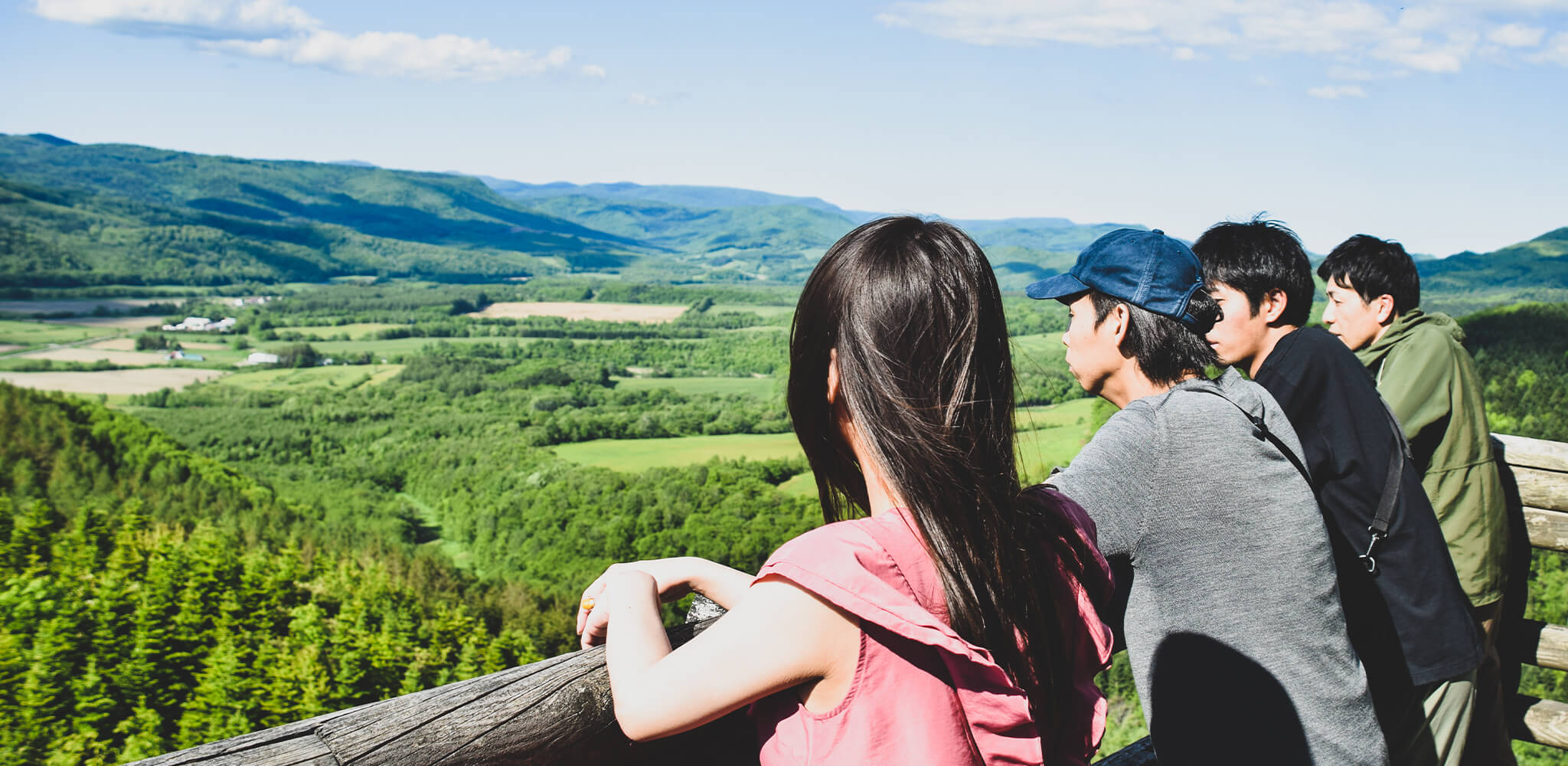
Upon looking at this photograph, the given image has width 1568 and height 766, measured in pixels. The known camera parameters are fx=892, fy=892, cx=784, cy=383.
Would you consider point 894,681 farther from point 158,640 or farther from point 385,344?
point 385,344

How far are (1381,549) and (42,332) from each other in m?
85.6

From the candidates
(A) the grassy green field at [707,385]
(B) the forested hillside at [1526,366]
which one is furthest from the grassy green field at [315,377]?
(B) the forested hillside at [1526,366]

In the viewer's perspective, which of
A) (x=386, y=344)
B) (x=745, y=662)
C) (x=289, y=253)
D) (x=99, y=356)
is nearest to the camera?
(x=745, y=662)

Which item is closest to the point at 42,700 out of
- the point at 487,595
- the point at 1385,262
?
the point at 1385,262

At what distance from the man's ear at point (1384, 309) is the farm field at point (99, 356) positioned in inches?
2755

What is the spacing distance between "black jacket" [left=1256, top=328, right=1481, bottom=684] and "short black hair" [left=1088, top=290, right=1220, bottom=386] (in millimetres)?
471

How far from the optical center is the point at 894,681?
Result: 1.01 m

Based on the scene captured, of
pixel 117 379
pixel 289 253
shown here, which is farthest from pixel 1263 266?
pixel 289 253

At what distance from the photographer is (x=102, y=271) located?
108250 mm

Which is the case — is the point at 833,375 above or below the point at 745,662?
above

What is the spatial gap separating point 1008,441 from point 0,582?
4.60 meters

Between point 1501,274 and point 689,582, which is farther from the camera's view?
point 1501,274

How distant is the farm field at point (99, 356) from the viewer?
2228 inches

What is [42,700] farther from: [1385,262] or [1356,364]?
[1385,262]
